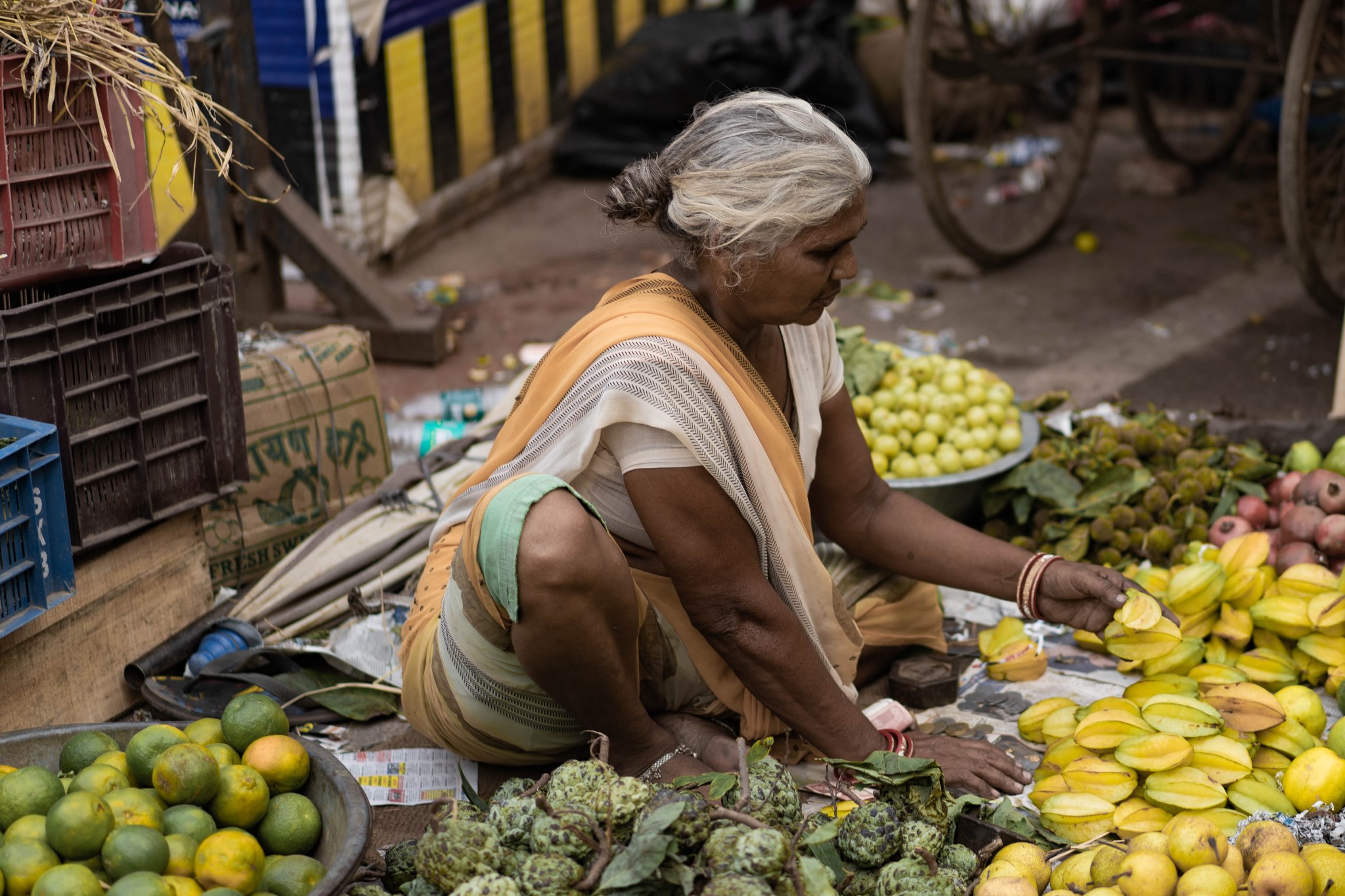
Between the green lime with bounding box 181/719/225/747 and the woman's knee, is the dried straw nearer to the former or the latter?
the woman's knee

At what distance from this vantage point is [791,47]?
7.35 m

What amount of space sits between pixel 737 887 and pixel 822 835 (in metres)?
0.27

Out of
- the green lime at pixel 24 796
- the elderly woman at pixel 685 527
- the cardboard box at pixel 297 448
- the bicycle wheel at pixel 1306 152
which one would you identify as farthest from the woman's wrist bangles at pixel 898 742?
the bicycle wheel at pixel 1306 152

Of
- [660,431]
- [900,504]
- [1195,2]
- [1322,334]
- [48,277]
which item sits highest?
[1195,2]

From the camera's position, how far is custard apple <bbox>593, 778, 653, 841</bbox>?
170 cm

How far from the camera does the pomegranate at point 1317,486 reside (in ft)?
9.87

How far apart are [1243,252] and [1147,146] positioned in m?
1.22

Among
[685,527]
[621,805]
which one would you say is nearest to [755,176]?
[685,527]

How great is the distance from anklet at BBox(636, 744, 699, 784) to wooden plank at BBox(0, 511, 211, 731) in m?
1.13

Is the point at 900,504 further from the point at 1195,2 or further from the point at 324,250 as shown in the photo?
the point at 1195,2

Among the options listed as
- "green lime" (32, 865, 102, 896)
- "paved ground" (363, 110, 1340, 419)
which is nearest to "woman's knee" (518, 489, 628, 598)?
"green lime" (32, 865, 102, 896)

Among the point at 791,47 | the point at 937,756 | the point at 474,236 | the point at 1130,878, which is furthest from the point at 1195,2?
the point at 1130,878

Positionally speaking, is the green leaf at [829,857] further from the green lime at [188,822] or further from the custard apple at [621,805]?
the green lime at [188,822]

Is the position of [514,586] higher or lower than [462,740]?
higher
